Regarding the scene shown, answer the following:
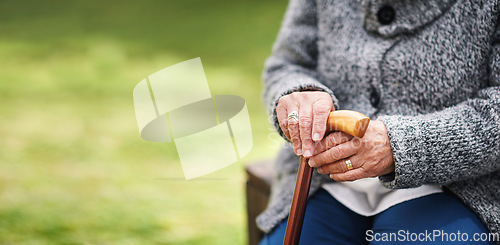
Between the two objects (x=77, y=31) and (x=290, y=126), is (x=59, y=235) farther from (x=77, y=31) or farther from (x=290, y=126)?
(x=77, y=31)

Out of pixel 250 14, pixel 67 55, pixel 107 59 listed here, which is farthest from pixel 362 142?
pixel 250 14

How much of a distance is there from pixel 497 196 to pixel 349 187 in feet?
0.80

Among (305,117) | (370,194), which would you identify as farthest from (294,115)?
(370,194)

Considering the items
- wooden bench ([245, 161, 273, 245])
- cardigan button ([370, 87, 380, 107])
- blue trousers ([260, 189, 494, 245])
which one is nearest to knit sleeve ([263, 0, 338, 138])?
cardigan button ([370, 87, 380, 107])

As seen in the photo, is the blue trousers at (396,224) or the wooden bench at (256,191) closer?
the blue trousers at (396,224)

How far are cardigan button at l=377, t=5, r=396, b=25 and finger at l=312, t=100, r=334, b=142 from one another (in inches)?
7.6

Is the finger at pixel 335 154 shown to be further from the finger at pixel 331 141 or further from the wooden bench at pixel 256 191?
the wooden bench at pixel 256 191

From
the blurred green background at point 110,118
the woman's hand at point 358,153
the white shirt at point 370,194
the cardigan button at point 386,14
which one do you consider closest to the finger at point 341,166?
the woman's hand at point 358,153

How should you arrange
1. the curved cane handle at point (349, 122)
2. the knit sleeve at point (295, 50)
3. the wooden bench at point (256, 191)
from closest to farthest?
the curved cane handle at point (349, 122) < the knit sleeve at point (295, 50) < the wooden bench at point (256, 191)

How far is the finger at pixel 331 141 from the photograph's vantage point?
67 cm

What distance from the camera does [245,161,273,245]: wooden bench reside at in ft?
4.06

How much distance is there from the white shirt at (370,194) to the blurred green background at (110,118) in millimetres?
375

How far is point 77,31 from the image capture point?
3.94 m

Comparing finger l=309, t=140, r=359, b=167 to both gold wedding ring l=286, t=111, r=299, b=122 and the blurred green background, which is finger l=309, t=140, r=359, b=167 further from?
the blurred green background
